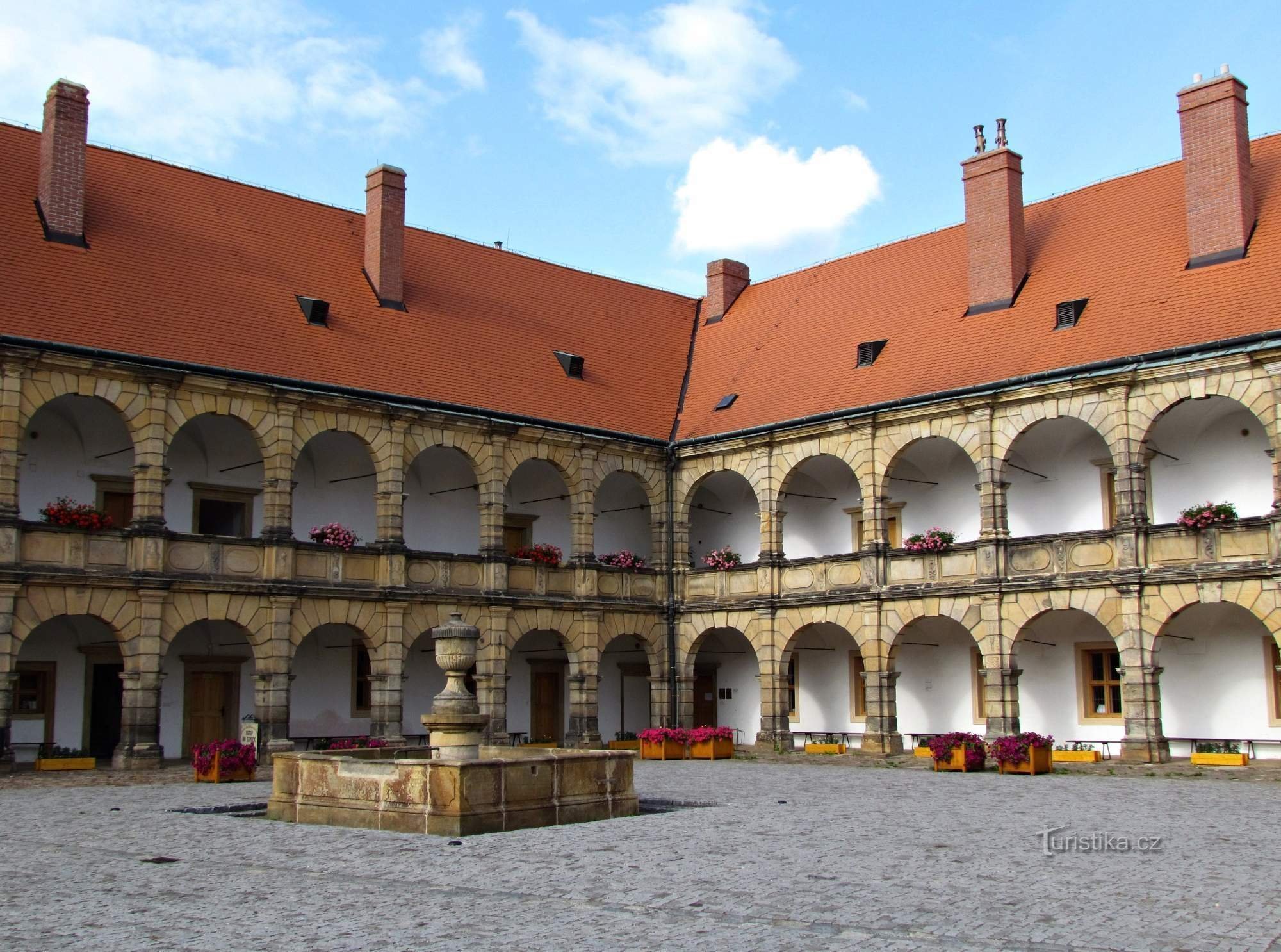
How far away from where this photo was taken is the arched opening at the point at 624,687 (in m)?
32.1

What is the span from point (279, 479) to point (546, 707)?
29.8 feet

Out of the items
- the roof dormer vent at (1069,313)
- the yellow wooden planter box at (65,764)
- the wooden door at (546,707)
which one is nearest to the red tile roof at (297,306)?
the wooden door at (546,707)

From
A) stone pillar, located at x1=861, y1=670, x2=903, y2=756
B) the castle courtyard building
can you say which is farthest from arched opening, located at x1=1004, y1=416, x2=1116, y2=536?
stone pillar, located at x1=861, y1=670, x2=903, y2=756

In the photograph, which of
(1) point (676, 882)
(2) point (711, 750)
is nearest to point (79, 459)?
(2) point (711, 750)

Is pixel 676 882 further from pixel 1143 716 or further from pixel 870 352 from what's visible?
pixel 870 352

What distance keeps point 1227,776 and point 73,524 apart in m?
18.3

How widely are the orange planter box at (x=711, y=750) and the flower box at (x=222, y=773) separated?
8.93 meters

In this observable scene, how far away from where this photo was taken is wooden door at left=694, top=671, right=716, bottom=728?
32781mm

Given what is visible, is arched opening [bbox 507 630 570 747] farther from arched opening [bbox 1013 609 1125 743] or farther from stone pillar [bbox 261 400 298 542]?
arched opening [bbox 1013 609 1125 743]

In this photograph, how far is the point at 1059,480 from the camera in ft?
86.5

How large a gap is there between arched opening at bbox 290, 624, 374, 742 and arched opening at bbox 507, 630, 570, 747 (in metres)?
3.64

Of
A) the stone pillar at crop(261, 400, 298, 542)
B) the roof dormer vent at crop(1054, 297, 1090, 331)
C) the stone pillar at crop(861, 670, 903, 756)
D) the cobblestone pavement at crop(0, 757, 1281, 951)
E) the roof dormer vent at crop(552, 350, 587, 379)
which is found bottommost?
the cobblestone pavement at crop(0, 757, 1281, 951)

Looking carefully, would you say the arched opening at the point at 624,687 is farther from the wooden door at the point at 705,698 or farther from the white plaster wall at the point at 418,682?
the white plaster wall at the point at 418,682

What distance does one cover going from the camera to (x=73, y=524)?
22.7 metres
